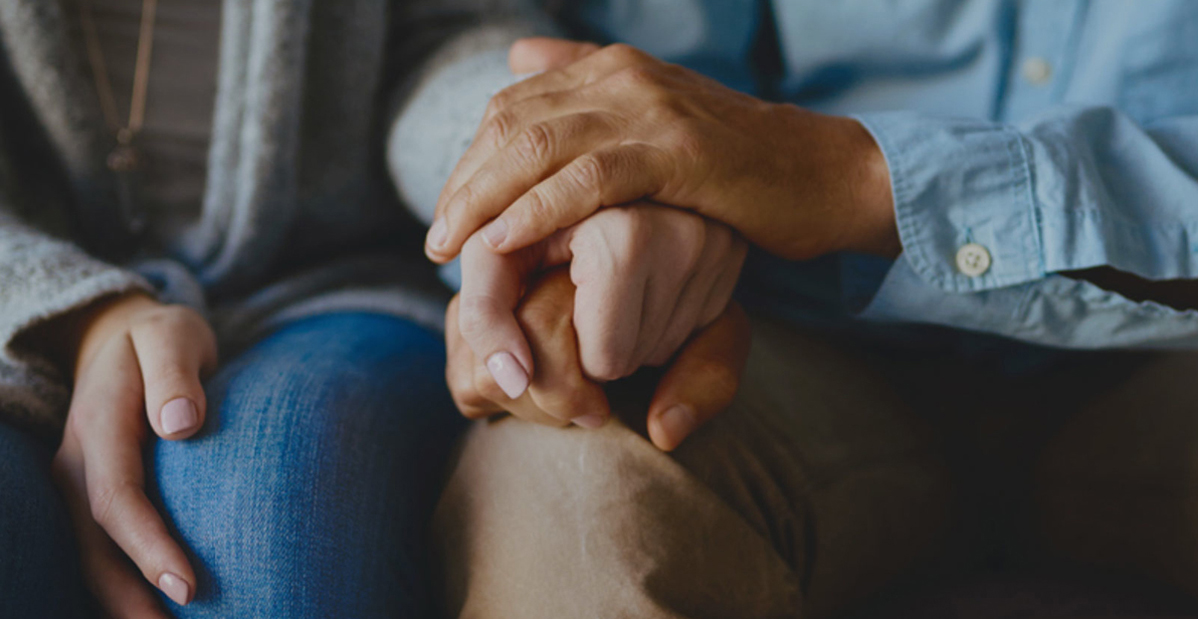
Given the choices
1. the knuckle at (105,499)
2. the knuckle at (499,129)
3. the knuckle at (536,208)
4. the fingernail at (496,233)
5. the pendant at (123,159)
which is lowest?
the knuckle at (105,499)

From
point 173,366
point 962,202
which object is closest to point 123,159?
point 173,366

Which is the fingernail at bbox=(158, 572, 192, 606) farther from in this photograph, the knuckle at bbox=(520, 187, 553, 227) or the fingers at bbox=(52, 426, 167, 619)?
the knuckle at bbox=(520, 187, 553, 227)

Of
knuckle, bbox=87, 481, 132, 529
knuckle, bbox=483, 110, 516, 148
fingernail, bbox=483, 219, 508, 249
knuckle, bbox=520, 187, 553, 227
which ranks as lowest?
knuckle, bbox=87, 481, 132, 529

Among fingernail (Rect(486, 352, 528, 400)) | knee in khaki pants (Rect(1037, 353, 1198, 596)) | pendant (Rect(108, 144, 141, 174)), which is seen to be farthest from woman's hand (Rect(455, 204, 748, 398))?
pendant (Rect(108, 144, 141, 174))

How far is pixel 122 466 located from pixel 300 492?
0.12 m

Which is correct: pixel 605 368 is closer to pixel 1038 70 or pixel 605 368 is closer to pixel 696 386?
pixel 696 386

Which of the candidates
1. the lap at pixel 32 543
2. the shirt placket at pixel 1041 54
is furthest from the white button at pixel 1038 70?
the lap at pixel 32 543

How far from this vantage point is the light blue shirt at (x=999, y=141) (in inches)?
20.5

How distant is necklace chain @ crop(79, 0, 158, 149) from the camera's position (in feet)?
2.35

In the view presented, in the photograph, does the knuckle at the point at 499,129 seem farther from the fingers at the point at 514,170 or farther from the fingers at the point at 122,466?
the fingers at the point at 122,466

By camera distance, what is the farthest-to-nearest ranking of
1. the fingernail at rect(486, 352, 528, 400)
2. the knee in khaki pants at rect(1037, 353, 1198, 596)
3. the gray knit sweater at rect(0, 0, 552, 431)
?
1. the gray knit sweater at rect(0, 0, 552, 431)
2. the knee in khaki pants at rect(1037, 353, 1198, 596)
3. the fingernail at rect(486, 352, 528, 400)

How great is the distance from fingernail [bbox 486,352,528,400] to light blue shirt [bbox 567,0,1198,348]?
293mm

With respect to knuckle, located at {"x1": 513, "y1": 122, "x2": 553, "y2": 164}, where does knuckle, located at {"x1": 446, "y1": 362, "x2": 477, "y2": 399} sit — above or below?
below

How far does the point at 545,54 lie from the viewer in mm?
603
